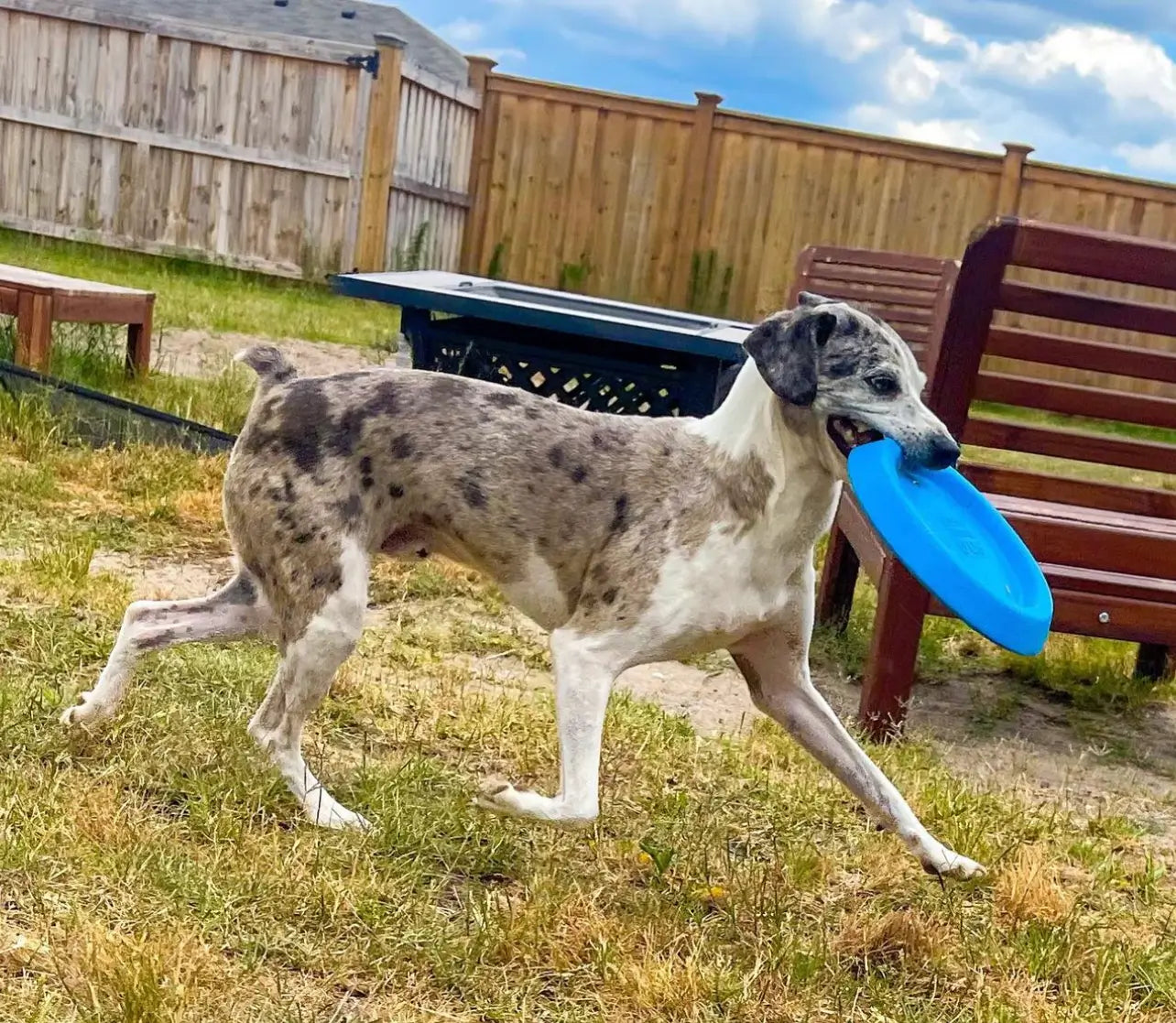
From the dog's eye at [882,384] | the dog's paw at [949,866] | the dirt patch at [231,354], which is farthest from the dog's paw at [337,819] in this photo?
the dirt patch at [231,354]

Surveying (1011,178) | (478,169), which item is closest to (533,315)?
(478,169)

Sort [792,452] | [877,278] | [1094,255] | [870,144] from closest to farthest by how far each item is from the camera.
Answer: [792,452] → [1094,255] → [877,278] → [870,144]

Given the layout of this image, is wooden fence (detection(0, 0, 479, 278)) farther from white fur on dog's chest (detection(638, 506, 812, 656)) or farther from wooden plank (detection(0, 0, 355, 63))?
white fur on dog's chest (detection(638, 506, 812, 656))

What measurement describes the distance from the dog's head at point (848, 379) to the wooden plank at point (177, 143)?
38.6 ft

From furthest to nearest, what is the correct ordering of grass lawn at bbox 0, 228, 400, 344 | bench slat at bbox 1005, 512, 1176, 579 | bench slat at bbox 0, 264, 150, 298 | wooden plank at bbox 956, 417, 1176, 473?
grass lawn at bbox 0, 228, 400, 344, bench slat at bbox 0, 264, 150, 298, wooden plank at bbox 956, 417, 1176, 473, bench slat at bbox 1005, 512, 1176, 579

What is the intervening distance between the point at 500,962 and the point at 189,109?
13.2m

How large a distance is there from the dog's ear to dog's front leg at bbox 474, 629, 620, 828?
0.70 metres

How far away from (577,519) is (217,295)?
33.9 feet

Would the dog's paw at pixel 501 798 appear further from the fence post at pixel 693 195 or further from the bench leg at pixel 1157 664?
the fence post at pixel 693 195

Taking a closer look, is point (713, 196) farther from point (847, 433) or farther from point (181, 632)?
point (847, 433)

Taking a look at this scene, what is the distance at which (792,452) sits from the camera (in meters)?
3.26

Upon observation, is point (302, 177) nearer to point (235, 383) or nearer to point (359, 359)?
point (359, 359)

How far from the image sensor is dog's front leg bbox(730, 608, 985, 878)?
342cm

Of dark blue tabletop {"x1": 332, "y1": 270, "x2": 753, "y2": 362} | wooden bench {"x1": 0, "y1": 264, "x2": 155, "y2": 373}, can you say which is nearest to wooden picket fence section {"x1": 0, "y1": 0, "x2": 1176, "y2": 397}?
wooden bench {"x1": 0, "y1": 264, "x2": 155, "y2": 373}
